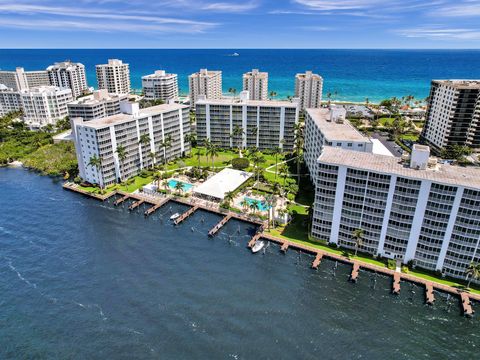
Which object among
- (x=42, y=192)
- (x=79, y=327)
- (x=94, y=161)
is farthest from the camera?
(x=42, y=192)

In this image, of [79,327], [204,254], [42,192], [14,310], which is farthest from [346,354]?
[42,192]

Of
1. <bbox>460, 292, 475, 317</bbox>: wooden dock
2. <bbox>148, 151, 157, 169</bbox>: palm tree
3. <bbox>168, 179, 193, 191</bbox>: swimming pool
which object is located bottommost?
<bbox>460, 292, 475, 317</bbox>: wooden dock

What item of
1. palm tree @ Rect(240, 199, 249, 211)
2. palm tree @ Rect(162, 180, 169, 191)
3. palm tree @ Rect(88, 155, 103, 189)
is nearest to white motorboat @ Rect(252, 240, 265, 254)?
palm tree @ Rect(240, 199, 249, 211)

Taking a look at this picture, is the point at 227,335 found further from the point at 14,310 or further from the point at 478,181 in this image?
the point at 478,181

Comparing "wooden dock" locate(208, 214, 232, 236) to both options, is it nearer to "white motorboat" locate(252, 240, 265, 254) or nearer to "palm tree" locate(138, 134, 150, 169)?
"white motorboat" locate(252, 240, 265, 254)

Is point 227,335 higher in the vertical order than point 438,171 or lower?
lower

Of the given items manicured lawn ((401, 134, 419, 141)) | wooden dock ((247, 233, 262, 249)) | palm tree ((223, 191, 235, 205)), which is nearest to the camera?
wooden dock ((247, 233, 262, 249))

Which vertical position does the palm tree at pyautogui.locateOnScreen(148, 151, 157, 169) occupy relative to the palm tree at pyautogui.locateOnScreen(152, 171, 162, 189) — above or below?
above

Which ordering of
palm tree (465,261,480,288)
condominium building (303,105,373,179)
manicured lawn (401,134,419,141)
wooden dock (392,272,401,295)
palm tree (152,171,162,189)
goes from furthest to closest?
manicured lawn (401,134,419,141) < palm tree (152,171,162,189) < condominium building (303,105,373,179) < wooden dock (392,272,401,295) < palm tree (465,261,480,288)
